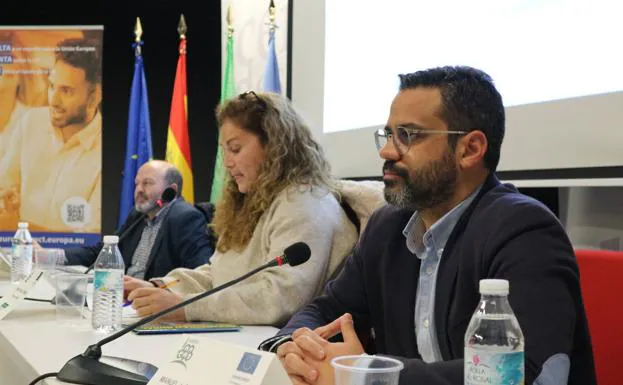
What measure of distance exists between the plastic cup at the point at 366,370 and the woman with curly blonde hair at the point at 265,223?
3.19 ft

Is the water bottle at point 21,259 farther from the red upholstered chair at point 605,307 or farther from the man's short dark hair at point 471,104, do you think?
the red upholstered chair at point 605,307

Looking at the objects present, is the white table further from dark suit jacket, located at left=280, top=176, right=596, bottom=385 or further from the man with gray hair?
the man with gray hair

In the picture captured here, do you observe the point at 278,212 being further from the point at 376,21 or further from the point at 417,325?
the point at 376,21

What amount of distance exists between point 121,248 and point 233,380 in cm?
277

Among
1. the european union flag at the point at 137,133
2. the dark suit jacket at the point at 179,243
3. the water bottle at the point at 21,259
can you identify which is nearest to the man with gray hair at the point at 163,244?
the dark suit jacket at the point at 179,243

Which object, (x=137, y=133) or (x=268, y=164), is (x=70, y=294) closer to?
(x=268, y=164)

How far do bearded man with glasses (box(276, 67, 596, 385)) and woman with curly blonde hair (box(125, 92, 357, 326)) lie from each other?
11.3 inches

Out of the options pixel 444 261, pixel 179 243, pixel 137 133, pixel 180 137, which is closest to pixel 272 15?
pixel 180 137

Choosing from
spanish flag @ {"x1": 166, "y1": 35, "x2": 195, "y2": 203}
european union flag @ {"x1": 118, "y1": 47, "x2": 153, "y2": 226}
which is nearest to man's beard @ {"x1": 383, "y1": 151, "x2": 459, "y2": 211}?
spanish flag @ {"x1": 166, "y1": 35, "x2": 195, "y2": 203}

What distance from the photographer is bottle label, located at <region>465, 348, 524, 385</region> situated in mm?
867

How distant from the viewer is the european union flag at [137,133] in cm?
475

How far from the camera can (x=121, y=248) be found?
3.61m

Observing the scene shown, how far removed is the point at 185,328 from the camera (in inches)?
70.0

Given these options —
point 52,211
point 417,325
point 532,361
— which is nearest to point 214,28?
point 52,211
